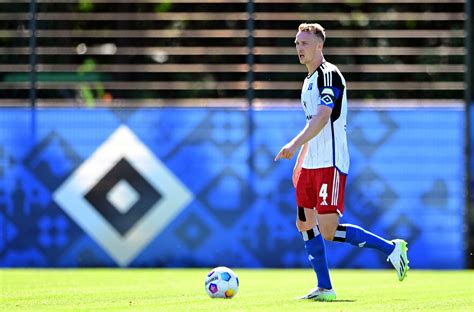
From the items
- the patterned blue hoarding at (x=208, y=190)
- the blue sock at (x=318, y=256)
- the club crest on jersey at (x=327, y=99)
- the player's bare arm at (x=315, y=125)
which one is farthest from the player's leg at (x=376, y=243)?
the patterned blue hoarding at (x=208, y=190)

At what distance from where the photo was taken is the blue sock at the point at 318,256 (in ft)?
29.4

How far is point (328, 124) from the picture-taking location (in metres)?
9.03

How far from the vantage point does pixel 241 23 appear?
15945 mm

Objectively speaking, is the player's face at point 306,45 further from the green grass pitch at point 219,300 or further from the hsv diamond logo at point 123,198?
the hsv diamond logo at point 123,198

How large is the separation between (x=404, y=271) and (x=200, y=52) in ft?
24.7

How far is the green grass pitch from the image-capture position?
27.0ft

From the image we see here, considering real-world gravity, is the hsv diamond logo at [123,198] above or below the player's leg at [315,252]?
below

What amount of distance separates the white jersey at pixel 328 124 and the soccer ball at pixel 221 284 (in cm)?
102

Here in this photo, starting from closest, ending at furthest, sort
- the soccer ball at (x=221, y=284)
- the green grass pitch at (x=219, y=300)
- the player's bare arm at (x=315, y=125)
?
the green grass pitch at (x=219, y=300) < the player's bare arm at (x=315, y=125) < the soccer ball at (x=221, y=284)

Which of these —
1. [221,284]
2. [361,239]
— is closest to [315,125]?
[361,239]

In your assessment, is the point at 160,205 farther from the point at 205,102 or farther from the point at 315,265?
the point at 315,265

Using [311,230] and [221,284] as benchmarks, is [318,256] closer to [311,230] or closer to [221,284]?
[311,230]

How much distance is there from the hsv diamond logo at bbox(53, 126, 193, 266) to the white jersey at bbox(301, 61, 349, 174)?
636cm

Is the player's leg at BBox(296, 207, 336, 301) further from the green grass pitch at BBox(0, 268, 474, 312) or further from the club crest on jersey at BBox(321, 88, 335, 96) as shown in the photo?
the club crest on jersey at BBox(321, 88, 335, 96)
